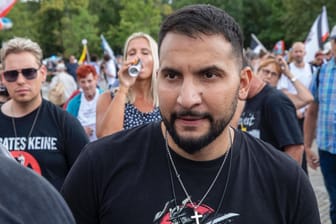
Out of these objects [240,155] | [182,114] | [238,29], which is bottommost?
[240,155]

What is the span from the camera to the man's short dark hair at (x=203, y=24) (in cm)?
186

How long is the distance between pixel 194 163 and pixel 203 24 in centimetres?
49

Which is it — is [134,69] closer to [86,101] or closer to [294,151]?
[294,151]

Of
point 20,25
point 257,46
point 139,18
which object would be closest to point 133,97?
point 257,46

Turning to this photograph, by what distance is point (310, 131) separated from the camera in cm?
617

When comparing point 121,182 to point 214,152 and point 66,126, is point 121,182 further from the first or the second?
point 66,126

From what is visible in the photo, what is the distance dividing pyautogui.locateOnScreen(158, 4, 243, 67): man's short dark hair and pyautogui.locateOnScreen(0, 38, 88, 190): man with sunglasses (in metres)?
2.04

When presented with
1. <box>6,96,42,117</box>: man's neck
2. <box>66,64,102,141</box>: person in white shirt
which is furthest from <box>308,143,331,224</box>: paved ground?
<box>6,96,42,117</box>: man's neck

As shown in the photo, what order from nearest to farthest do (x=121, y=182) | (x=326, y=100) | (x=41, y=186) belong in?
(x=41, y=186) → (x=121, y=182) → (x=326, y=100)

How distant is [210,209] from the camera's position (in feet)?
6.15

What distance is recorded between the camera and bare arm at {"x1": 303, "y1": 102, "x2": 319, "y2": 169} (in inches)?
236

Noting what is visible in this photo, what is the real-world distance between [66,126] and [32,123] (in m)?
0.25

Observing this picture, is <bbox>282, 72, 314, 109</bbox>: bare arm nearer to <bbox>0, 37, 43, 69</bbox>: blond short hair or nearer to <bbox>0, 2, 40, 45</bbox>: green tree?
<bbox>0, 37, 43, 69</bbox>: blond short hair

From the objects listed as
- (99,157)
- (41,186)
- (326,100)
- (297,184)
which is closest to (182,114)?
(99,157)
